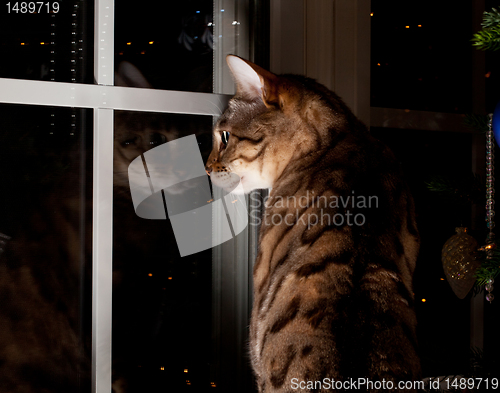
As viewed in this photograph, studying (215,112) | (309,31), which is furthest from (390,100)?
(215,112)

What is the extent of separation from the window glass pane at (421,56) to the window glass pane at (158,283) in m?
0.62

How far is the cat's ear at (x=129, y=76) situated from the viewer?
1.15m

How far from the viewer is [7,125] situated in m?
1.06

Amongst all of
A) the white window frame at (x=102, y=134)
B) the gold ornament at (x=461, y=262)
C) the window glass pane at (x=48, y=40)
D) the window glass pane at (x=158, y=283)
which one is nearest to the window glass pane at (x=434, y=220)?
the gold ornament at (x=461, y=262)

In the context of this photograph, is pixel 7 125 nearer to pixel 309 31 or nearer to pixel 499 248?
pixel 309 31

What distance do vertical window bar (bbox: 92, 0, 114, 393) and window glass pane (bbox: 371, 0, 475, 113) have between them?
32.7 inches

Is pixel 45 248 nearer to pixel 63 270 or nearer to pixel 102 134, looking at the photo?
pixel 63 270

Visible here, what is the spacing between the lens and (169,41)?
3.98ft

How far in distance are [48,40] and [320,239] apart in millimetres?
880

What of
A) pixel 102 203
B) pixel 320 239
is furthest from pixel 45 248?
pixel 320 239

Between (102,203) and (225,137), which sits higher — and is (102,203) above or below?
below

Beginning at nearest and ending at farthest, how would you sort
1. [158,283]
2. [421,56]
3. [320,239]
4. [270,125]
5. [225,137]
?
[320,239] < [270,125] < [225,137] < [158,283] < [421,56]

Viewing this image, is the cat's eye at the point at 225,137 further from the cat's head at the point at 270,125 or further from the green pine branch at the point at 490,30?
the green pine branch at the point at 490,30

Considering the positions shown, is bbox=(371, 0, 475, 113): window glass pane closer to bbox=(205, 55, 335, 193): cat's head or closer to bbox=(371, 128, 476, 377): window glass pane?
bbox=(371, 128, 476, 377): window glass pane
